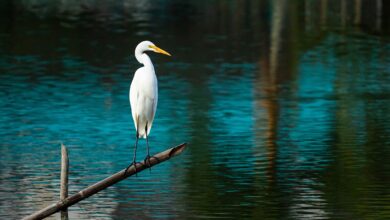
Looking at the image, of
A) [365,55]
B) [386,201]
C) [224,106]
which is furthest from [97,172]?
[365,55]

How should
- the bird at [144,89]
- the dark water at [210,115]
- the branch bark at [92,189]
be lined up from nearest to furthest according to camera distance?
the branch bark at [92,189] → the bird at [144,89] → the dark water at [210,115]

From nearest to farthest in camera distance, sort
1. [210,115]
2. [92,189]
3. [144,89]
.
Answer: [92,189], [144,89], [210,115]

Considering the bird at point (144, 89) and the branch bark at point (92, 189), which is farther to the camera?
the bird at point (144, 89)

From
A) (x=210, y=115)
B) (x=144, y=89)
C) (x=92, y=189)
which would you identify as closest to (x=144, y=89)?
(x=144, y=89)

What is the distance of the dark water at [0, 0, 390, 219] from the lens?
23219 mm

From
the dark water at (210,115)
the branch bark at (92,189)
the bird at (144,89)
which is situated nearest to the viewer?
the branch bark at (92,189)

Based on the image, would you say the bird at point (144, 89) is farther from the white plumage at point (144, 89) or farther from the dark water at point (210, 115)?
the dark water at point (210, 115)

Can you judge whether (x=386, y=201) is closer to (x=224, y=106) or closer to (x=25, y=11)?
(x=224, y=106)

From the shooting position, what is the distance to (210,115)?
3356cm

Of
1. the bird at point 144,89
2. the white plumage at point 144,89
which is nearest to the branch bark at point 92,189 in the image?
the bird at point 144,89

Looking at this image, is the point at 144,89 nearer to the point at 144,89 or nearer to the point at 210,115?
the point at 144,89

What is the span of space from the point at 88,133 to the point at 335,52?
18.6 meters

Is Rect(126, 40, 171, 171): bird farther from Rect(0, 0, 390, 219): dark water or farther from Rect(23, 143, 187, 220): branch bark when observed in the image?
Rect(0, 0, 390, 219): dark water

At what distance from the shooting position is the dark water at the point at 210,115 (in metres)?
23.2
